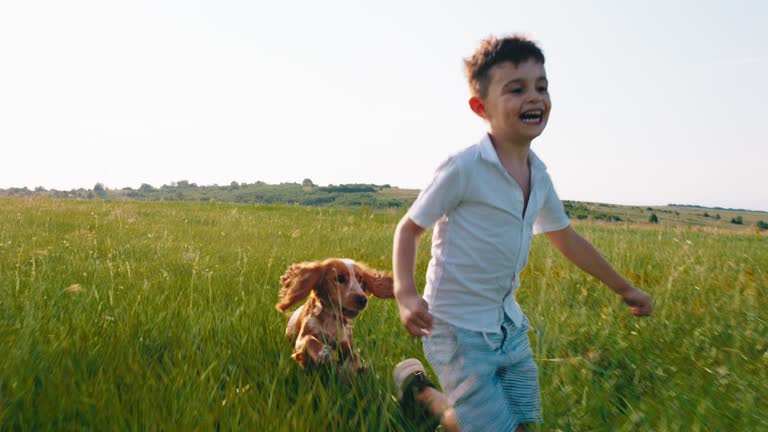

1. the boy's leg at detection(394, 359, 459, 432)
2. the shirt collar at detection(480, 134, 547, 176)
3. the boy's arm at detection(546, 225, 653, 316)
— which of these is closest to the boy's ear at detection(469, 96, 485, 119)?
the shirt collar at detection(480, 134, 547, 176)

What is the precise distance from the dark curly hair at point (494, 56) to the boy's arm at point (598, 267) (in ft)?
2.70

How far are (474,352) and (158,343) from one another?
153 cm

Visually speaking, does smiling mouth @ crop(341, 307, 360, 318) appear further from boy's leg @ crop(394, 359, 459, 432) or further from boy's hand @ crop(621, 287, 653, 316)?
boy's hand @ crop(621, 287, 653, 316)

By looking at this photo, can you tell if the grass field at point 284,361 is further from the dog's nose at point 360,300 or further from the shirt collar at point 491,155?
the shirt collar at point 491,155

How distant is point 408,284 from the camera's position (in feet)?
6.88

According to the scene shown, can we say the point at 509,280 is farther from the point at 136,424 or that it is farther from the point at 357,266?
Answer: the point at 136,424

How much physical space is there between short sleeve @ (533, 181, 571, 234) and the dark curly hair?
61cm

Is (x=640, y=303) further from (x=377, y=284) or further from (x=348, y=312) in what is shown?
(x=348, y=312)

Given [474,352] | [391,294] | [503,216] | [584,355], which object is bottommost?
[584,355]

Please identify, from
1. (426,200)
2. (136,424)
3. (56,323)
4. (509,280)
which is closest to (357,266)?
(426,200)

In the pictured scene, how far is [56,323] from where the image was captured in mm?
2729

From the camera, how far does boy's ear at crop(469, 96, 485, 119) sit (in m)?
2.44

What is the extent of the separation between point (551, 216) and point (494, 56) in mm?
816

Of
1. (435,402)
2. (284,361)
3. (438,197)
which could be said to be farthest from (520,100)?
(284,361)
